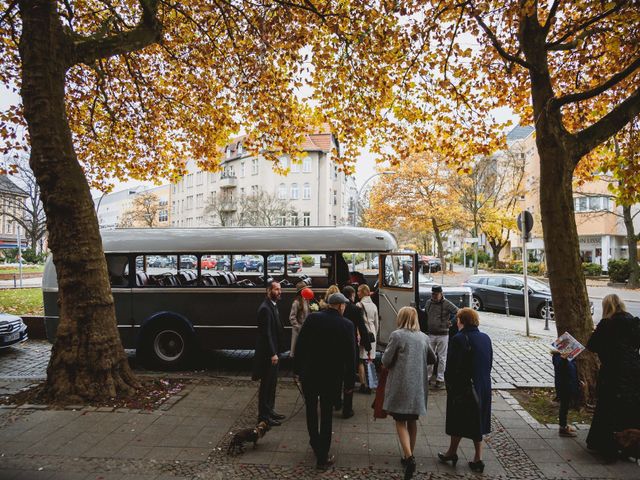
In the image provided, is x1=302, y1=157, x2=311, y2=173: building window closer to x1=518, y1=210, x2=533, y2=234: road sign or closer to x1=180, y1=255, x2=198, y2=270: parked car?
x1=518, y1=210, x2=533, y2=234: road sign

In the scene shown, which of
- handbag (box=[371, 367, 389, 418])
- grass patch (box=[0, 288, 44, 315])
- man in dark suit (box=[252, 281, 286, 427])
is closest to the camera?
handbag (box=[371, 367, 389, 418])

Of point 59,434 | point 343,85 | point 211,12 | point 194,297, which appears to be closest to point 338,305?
point 59,434

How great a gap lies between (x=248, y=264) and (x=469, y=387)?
5353 millimetres

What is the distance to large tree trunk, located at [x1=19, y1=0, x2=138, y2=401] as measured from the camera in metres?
6.59

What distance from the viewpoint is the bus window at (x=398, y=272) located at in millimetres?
8805

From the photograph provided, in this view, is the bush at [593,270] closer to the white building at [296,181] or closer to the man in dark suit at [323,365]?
the white building at [296,181]

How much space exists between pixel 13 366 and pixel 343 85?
9436 mm

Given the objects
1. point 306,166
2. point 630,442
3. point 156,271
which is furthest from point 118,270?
point 306,166

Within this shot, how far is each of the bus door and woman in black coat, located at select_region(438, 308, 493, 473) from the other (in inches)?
147

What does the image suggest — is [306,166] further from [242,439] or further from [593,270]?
[242,439]

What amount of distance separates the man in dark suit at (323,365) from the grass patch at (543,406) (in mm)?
3246

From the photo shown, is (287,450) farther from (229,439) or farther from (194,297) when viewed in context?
(194,297)

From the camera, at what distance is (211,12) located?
420 inches

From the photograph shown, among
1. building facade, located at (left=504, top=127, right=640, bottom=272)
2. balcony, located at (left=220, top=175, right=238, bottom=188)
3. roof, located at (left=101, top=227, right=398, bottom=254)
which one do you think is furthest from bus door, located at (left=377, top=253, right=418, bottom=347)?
balcony, located at (left=220, top=175, right=238, bottom=188)
